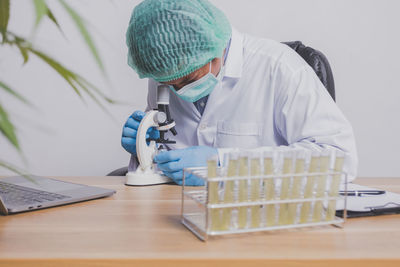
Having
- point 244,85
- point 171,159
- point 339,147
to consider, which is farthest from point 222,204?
point 244,85

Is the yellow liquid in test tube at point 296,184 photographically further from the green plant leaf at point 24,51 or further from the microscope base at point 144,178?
the microscope base at point 144,178

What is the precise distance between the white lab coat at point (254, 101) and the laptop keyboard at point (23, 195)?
28.8 inches

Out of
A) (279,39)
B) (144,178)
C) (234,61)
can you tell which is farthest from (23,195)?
(279,39)

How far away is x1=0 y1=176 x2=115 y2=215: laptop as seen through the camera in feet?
2.78

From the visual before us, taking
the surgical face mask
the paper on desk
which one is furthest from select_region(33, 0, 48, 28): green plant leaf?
the surgical face mask

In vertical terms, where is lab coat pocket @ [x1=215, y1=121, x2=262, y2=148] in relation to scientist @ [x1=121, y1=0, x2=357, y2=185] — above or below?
below

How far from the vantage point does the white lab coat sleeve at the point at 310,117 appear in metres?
1.28

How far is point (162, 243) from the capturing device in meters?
0.64

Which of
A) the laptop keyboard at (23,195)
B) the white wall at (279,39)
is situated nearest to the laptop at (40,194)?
the laptop keyboard at (23,195)

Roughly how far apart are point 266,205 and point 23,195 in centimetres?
63

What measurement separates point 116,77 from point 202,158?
43.2 inches

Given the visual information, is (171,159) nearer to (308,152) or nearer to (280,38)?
(308,152)

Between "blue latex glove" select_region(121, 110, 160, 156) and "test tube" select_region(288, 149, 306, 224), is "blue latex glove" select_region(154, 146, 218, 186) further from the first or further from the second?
"test tube" select_region(288, 149, 306, 224)

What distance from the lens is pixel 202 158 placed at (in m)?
1.20
